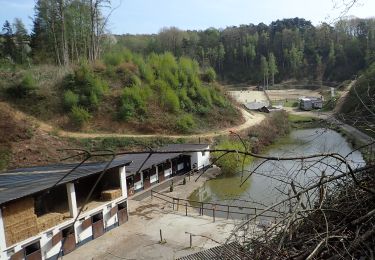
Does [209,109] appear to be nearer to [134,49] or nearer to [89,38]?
[89,38]

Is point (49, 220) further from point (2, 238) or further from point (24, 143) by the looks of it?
point (24, 143)

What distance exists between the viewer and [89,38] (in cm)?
4438

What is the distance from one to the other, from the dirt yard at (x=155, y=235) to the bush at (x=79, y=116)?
15.8 m

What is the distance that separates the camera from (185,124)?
35.0 m

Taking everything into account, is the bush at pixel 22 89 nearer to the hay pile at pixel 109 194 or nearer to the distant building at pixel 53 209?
the distant building at pixel 53 209

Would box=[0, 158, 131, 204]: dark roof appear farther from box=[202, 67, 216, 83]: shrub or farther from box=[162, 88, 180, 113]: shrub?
box=[202, 67, 216, 83]: shrub

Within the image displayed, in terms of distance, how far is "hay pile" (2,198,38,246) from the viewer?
1216 centimetres

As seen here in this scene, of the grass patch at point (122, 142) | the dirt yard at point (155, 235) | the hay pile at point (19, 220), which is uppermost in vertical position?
the hay pile at point (19, 220)

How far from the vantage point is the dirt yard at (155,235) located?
1408 cm

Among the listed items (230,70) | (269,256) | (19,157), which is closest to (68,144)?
(19,157)

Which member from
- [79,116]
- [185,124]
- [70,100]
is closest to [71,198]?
[79,116]

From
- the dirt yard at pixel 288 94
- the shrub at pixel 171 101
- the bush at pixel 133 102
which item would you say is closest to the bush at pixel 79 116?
the bush at pixel 133 102

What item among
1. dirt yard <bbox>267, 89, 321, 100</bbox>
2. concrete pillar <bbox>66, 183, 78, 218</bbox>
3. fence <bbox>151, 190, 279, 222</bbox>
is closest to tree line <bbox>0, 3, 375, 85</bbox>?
dirt yard <bbox>267, 89, 321, 100</bbox>

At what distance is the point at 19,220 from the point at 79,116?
21.7m
